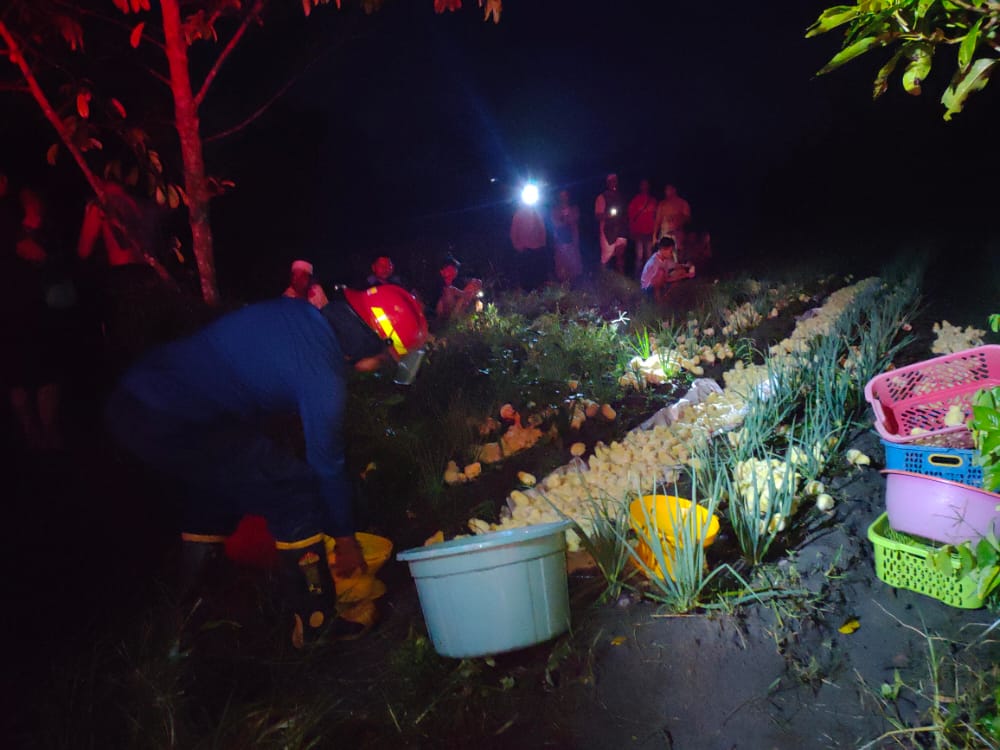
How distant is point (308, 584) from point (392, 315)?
1.16 meters

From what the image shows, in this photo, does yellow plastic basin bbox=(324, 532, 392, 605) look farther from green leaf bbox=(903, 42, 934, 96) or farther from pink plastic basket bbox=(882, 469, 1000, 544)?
green leaf bbox=(903, 42, 934, 96)

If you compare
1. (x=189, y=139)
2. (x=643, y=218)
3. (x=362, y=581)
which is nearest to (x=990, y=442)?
(x=362, y=581)

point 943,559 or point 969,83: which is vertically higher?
point 969,83

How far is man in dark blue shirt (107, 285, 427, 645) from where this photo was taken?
7.80ft

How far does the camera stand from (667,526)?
240 centimetres

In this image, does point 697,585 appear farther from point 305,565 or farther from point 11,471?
point 11,471

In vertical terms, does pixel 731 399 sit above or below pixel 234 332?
below

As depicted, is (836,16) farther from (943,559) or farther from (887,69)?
(943,559)

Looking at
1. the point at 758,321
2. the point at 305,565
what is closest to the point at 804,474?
the point at 305,565

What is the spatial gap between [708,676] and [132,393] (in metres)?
2.34

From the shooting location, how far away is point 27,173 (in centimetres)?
655

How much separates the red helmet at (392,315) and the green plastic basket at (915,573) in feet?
5.99

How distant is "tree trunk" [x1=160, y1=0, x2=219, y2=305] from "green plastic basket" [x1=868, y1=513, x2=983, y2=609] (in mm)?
4349

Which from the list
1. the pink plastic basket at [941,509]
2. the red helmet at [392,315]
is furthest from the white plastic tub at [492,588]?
the pink plastic basket at [941,509]
